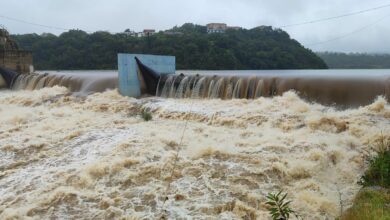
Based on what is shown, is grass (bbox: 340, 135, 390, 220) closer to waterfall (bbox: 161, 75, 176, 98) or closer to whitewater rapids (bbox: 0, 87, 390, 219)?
whitewater rapids (bbox: 0, 87, 390, 219)

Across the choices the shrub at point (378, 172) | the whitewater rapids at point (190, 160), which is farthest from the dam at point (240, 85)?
the shrub at point (378, 172)

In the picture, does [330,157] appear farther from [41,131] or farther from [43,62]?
[43,62]

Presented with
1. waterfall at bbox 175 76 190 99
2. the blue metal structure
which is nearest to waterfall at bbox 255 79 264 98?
waterfall at bbox 175 76 190 99

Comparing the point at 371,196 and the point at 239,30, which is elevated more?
the point at 239,30

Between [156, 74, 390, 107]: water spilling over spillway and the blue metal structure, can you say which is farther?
the blue metal structure

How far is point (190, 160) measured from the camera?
618 centimetres

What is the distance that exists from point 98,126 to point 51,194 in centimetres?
353

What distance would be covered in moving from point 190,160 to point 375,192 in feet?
8.74

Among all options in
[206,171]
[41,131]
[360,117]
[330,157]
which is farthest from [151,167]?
[360,117]

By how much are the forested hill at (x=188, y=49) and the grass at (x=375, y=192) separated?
922 inches

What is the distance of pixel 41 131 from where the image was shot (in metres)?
8.48

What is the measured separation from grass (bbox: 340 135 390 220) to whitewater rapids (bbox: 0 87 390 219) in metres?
0.19

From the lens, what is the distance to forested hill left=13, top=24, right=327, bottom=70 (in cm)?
2942

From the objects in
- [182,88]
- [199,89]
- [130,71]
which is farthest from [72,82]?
[199,89]
